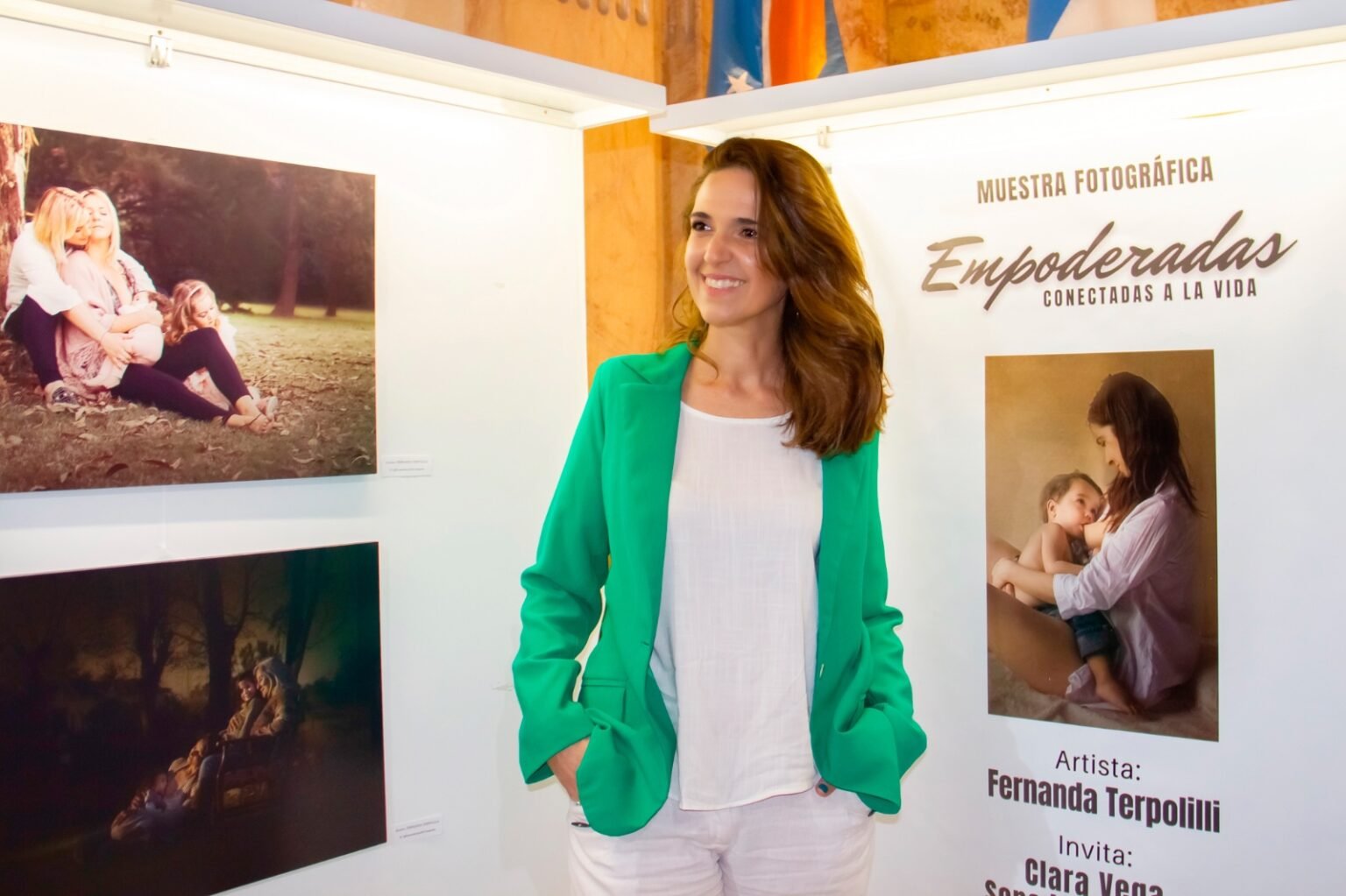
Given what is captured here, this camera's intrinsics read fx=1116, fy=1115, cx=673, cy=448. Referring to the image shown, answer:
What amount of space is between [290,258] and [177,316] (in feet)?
0.88

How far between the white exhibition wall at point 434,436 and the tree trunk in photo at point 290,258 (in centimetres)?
8

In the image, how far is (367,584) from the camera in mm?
2365

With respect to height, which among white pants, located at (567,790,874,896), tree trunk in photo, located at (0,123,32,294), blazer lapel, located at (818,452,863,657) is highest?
tree trunk in photo, located at (0,123,32,294)

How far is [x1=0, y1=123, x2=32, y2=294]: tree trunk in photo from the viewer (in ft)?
5.98

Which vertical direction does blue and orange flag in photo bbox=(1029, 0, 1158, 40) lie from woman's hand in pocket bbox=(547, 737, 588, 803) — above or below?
above

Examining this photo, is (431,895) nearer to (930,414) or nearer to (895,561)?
(895,561)

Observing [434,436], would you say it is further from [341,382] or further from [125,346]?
[125,346]

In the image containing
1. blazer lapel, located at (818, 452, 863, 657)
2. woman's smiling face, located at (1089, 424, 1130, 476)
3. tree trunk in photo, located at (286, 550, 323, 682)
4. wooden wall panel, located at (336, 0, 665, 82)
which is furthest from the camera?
wooden wall panel, located at (336, 0, 665, 82)

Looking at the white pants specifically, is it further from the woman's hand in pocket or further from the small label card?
the small label card

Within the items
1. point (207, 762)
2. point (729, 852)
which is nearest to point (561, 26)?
point (207, 762)

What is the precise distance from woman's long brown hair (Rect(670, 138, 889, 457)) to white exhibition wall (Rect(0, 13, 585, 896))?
2.23 ft

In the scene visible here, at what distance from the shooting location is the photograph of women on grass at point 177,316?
1.86 metres

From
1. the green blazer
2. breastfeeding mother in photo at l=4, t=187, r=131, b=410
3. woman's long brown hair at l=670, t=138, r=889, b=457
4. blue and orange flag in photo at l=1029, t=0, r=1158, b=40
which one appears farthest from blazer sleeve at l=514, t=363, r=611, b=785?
blue and orange flag in photo at l=1029, t=0, r=1158, b=40

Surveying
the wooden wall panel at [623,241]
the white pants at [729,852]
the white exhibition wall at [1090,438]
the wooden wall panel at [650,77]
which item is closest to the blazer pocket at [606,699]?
the white pants at [729,852]
